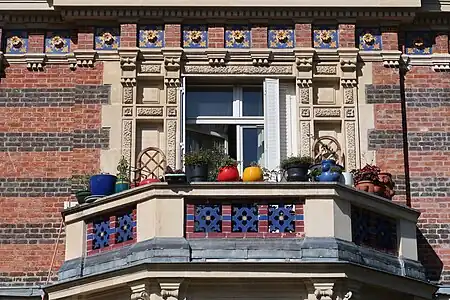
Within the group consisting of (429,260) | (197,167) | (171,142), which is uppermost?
(171,142)

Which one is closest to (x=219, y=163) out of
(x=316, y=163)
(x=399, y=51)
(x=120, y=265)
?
(x=316, y=163)

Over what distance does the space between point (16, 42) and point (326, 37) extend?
203 inches

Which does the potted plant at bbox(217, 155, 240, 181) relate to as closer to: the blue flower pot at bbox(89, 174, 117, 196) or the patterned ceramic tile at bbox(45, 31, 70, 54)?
the blue flower pot at bbox(89, 174, 117, 196)

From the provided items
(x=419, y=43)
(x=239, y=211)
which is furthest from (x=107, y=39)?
(x=419, y=43)

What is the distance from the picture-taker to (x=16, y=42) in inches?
717

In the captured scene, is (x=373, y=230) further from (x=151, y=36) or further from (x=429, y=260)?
(x=151, y=36)

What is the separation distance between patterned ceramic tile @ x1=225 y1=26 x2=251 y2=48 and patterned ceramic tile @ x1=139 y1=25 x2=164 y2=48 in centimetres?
108

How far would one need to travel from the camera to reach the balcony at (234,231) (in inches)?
557

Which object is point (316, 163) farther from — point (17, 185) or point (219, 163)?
point (17, 185)

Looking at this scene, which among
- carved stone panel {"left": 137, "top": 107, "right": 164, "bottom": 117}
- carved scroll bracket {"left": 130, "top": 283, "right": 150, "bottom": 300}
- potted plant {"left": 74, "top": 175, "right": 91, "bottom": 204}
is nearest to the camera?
carved scroll bracket {"left": 130, "top": 283, "right": 150, "bottom": 300}

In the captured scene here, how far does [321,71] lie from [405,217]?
10.8 feet

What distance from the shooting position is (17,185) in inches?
681

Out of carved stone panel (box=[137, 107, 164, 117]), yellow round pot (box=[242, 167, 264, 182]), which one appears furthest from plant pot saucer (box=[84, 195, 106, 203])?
carved stone panel (box=[137, 107, 164, 117])

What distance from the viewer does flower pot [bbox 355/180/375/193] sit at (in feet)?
52.1
